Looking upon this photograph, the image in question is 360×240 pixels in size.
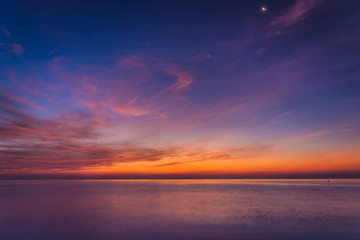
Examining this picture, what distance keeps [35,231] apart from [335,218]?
66.5ft

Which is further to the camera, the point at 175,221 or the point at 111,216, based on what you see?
the point at 111,216

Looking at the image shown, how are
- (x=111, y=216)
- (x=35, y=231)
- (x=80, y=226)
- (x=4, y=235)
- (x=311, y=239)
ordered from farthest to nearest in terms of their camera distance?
(x=111, y=216)
(x=80, y=226)
(x=35, y=231)
(x=4, y=235)
(x=311, y=239)

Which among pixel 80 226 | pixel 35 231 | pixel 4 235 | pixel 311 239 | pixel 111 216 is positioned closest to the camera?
pixel 311 239

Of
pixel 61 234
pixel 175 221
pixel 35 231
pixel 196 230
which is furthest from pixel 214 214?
pixel 35 231

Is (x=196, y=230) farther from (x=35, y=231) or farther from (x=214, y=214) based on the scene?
(x=35, y=231)

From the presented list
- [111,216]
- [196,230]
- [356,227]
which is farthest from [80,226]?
[356,227]

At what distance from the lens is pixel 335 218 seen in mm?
17781

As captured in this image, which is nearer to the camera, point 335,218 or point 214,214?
point 335,218

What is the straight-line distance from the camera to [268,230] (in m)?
13.9

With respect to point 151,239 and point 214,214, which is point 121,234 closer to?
point 151,239

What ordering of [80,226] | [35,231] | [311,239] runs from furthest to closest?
[80,226]
[35,231]
[311,239]

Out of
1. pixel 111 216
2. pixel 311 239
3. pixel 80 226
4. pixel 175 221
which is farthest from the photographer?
pixel 111 216

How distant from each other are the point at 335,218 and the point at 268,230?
756 centimetres

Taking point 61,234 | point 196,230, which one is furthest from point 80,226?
point 196,230
